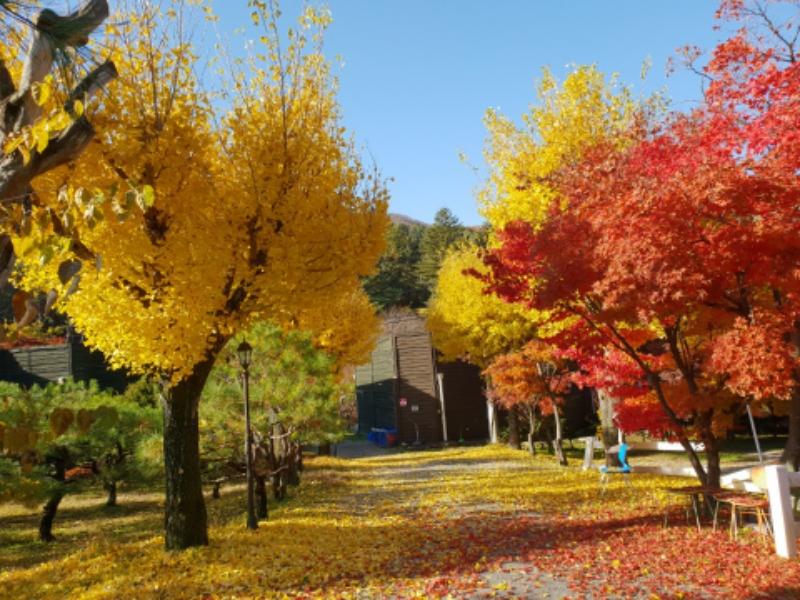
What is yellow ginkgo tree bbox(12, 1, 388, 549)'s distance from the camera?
25.3 feet

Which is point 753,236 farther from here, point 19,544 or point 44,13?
point 19,544

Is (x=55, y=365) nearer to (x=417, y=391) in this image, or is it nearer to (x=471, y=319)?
(x=417, y=391)

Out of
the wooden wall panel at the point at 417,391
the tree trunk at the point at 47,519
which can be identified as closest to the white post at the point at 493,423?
the wooden wall panel at the point at 417,391

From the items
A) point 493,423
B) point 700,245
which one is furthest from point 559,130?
point 493,423

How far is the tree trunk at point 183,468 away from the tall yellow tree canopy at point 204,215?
41cm

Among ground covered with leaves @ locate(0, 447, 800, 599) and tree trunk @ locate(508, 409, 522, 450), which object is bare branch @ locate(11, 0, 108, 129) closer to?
ground covered with leaves @ locate(0, 447, 800, 599)

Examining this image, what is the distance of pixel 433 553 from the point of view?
8.13 metres

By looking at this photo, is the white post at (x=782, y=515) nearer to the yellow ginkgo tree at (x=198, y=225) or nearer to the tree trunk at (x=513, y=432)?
the yellow ginkgo tree at (x=198, y=225)

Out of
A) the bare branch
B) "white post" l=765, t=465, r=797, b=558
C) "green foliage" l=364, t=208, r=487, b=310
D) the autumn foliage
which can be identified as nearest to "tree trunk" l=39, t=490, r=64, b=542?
the autumn foliage

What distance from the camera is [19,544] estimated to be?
1299 cm

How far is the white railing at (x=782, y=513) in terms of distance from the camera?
683 cm

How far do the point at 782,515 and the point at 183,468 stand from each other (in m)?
7.50

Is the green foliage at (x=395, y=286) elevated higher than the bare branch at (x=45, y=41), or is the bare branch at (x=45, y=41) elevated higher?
the green foliage at (x=395, y=286)

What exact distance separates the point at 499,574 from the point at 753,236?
5149mm
